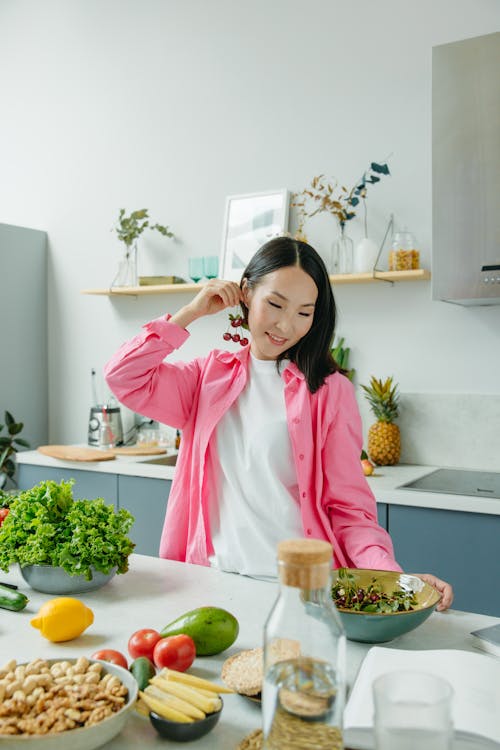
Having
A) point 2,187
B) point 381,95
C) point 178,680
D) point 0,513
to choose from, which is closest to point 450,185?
point 381,95

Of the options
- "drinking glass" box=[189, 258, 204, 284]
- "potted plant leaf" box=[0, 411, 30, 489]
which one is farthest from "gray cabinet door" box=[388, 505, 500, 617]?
"potted plant leaf" box=[0, 411, 30, 489]

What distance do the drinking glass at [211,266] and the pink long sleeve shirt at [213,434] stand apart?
1.62 metres

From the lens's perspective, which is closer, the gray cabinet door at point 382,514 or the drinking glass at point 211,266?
the gray cabinet door at point 382,514

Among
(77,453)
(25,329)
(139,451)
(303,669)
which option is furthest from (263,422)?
(25,329)

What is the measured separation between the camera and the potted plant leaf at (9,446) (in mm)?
3705

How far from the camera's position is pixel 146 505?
3.03 metres

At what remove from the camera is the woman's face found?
166 cm

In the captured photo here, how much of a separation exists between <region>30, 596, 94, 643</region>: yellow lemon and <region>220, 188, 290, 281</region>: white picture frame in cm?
236

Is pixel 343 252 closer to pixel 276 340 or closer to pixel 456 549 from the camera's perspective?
pixel 456 549

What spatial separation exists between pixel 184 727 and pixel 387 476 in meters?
1.95

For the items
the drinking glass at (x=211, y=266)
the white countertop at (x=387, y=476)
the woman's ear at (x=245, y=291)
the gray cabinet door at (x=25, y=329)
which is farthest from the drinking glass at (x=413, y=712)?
the gray cabinet door at (x=25, y=329)

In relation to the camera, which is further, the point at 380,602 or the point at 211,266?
the point at 211,266

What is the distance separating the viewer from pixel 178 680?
0.94 metres

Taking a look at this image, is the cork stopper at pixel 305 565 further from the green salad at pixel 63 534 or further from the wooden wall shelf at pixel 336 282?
the wooden wall shelf at pixel 336 282
